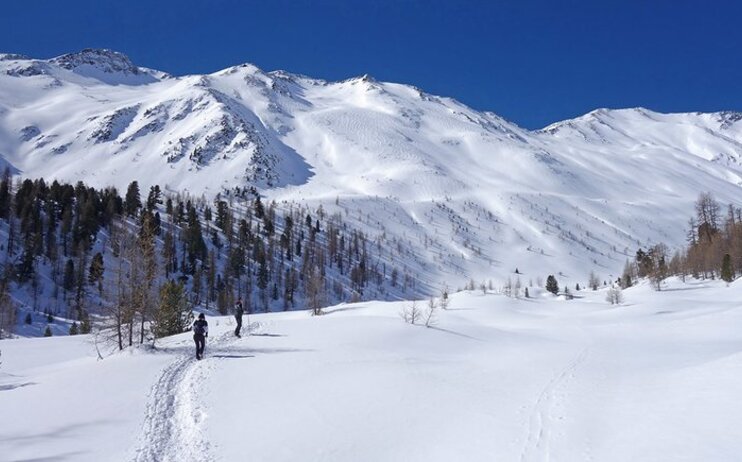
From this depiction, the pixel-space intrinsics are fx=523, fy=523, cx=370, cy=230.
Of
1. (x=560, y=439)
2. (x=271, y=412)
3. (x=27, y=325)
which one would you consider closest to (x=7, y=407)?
(x=271, y=412)

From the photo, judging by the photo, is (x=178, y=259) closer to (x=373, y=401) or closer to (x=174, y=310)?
(x=174, y=310)

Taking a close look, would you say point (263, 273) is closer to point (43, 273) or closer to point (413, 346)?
point (43, 273)

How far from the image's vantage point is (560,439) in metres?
12.4

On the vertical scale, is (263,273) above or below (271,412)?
above

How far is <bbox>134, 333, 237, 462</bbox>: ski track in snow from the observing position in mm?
11859

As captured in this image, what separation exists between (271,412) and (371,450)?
3.91 meters

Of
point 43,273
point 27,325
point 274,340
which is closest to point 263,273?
point 43,273

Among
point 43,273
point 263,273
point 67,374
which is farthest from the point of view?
point 263,273

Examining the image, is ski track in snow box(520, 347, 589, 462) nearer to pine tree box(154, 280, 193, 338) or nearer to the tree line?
the tree line

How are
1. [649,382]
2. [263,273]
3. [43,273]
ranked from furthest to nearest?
1. [263,273]
2. [43,273]
3. [649,382]

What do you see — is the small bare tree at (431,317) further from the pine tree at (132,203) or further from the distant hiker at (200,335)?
the pine tree at (132,203)

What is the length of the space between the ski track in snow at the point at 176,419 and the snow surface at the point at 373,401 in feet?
0.17

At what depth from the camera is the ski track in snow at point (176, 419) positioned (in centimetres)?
1186

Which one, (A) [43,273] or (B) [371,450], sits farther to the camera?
(A) [43,273]
